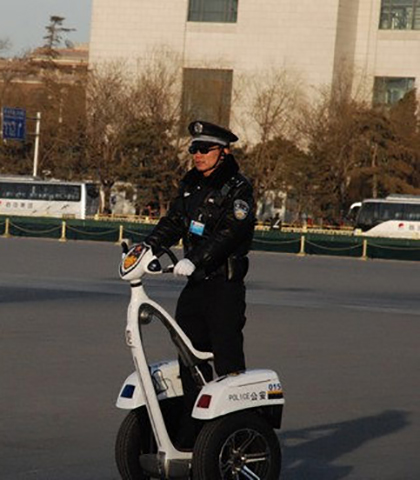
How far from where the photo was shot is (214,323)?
700 cm

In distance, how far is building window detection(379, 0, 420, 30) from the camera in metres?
79.5

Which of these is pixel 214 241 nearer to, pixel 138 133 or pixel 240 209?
pixel 240 209

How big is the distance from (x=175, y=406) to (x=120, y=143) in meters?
61.9

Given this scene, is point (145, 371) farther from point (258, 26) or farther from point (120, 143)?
point (258, 26)

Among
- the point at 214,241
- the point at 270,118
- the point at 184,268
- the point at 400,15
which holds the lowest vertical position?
the point at 184,268

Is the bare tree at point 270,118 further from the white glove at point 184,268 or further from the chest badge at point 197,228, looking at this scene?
the white glove at point 184,268

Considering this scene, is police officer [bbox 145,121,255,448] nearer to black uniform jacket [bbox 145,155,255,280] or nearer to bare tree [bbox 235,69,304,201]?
black uniform jacket [bbox 145,155,255,280]

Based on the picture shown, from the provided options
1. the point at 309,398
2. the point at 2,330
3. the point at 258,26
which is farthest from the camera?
the point at 258,26

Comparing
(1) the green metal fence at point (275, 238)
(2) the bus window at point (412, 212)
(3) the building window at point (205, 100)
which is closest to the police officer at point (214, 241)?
(1) the green metal fence at point (275, 238)

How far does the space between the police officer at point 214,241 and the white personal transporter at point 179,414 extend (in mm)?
107

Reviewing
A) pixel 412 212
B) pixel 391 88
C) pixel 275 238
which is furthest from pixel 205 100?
pixel 275 238

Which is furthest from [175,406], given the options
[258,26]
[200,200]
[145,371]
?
[258,26]

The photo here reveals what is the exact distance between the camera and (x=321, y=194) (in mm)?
67625

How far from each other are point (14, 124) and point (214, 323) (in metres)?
63.5
